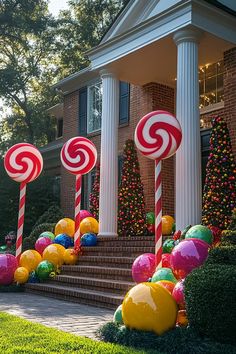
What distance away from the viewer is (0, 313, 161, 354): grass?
437cm

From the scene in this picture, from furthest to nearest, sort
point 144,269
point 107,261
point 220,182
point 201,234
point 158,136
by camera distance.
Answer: point 107,261 → point 220,182 → point 158,136 → point 201,234 → point 144,269

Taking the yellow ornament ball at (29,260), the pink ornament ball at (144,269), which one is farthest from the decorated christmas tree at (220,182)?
the yellow ornament ball at (29,260)

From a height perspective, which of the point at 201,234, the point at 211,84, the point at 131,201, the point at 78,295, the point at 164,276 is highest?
the point at 211,84

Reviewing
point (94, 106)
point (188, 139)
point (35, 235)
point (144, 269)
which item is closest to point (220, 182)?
point (188, 139)

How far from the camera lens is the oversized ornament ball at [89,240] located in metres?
10.8

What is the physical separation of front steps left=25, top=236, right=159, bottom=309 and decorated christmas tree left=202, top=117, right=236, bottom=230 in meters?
1.37

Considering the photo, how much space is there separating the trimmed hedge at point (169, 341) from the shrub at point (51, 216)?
11059mm

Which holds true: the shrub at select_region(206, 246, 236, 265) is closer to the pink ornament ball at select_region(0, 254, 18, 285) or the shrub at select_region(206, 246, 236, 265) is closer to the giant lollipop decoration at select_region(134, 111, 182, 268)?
the giant lollipop decoration at select_region(134, 111, 182, 268)

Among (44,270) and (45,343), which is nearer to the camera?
(45,343)

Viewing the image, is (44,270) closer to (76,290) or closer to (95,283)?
(76,290)

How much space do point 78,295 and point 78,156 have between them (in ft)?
11.8

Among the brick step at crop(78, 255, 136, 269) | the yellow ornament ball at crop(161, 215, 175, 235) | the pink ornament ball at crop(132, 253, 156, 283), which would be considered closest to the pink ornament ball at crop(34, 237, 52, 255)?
the brick step at crop(78, 255, 136, 269)

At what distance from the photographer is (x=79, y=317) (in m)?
6.71

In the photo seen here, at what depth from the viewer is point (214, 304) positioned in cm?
444
